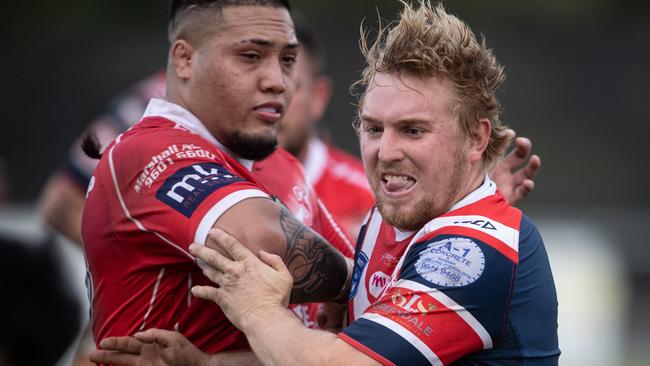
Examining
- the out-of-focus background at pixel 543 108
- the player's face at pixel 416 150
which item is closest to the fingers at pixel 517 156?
the player's face at pixel 416 150

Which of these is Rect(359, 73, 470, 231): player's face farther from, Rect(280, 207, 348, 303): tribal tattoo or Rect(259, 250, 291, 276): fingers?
Rect(259, 250, 291, 276): fingers

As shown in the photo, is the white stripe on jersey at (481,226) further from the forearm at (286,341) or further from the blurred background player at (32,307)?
the blurred background player at (32,307)

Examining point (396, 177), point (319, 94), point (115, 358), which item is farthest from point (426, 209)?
point (319, 94)

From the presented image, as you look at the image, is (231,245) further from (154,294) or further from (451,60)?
(451,60)

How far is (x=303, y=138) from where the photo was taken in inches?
298

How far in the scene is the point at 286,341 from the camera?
11.0ft

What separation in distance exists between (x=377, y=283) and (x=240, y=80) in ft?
3.40

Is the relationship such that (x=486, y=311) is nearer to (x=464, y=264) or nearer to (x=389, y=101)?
(x=464, y=264)

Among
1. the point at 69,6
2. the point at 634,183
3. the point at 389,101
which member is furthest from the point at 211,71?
the point at 69,6

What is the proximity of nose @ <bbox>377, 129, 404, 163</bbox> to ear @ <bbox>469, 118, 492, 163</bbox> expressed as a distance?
285 millimetres

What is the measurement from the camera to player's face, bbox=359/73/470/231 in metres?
3.60

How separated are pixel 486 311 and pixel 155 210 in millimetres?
1196

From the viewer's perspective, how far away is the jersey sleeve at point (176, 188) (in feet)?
11.6

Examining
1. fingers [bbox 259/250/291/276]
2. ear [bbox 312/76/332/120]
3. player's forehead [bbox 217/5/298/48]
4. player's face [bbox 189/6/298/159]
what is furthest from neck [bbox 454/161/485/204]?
ear [bbox 312/76/332/120]
